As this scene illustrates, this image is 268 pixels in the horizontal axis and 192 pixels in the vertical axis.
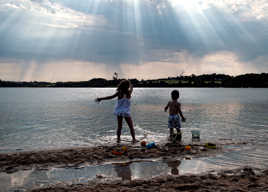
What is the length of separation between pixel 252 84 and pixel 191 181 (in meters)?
204

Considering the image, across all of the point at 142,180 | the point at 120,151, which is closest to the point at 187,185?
the point at 142,180

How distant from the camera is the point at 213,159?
7.92 m

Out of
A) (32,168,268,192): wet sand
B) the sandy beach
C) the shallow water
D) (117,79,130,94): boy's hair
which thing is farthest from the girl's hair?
(32,168,268,192): wet sand

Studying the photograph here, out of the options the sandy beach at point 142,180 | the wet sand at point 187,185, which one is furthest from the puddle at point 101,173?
the wet sand at point 187,185

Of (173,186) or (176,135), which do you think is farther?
(176,135)

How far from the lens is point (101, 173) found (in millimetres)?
6539

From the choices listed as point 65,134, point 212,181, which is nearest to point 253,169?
point 212,181

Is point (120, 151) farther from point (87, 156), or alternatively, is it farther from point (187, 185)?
point (187, 185)

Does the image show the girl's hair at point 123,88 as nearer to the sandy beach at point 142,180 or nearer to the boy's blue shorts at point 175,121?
the sandy beach at point 142,180

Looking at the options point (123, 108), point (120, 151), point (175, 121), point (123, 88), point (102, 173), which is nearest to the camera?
point (102, 173)

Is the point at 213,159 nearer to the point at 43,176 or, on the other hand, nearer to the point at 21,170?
the point at 43,176

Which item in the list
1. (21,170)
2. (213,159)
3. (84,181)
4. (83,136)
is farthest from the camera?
(83,136)

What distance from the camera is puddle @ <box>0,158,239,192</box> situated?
5.96m

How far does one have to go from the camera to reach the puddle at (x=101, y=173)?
5.96m
